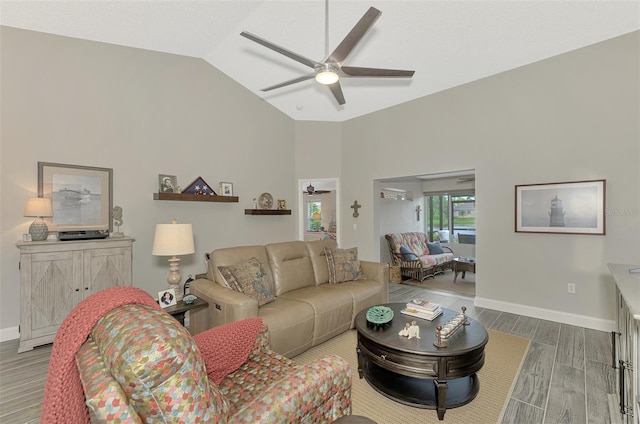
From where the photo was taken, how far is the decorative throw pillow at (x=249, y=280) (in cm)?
273

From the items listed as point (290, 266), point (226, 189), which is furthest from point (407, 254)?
point (226, 189)

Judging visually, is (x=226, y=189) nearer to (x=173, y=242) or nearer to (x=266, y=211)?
(x=266, y=211)

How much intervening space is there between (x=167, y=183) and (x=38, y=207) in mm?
1421

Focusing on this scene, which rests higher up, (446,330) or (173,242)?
(173,242)

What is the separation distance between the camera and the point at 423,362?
6.43 ft

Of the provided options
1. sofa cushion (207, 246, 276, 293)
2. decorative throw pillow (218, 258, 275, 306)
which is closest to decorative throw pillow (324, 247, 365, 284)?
sofa cushion (207, 246, 276, 293)

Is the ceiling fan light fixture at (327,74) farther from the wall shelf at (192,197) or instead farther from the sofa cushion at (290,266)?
the wall shelf at (192,197)

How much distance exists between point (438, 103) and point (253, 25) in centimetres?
304

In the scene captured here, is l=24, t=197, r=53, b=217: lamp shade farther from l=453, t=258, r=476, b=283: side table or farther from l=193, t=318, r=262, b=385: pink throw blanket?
l=453, t=258, r=476, b=283: side table

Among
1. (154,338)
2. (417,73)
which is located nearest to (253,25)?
(417,73)

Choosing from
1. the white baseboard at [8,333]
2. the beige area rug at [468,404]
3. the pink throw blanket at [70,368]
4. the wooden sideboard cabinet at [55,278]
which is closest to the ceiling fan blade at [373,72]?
the pink throw blanket at [70,368]

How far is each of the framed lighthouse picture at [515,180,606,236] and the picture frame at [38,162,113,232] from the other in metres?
5.46

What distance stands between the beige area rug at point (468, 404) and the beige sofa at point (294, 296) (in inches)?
10.9

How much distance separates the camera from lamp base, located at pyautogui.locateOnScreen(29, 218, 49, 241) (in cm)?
305
